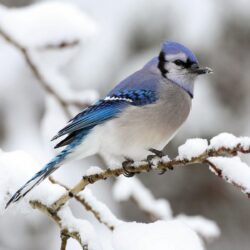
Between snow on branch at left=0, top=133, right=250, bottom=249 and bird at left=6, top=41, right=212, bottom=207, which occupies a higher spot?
snow on branch at left=0, top=133, right=250, bottom=249

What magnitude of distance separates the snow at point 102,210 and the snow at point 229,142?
40 centimetres

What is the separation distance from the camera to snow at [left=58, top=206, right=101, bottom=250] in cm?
155

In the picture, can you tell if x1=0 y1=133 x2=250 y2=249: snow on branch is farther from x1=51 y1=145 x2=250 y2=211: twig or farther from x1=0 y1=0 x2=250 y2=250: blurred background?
x1=0 y1=0 x2=250 y2=250: blurred background

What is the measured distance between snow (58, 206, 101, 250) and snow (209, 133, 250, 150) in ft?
1.14

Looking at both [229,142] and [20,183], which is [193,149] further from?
[20,183]

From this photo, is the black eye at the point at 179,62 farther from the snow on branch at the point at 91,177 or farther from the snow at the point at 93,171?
the snow at the point at 93,171

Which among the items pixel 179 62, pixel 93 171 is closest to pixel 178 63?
pixel 179 62

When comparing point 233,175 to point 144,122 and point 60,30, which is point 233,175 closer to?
point 144,122

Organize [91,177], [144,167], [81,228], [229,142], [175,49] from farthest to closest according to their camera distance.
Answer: [175,49] < [144,167] < [91,177] < [81,228] < [229,142]

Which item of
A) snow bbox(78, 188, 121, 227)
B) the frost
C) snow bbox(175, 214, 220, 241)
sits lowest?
snow bbox(175, 214, 220, 241)

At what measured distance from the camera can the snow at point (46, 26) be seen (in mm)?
2656

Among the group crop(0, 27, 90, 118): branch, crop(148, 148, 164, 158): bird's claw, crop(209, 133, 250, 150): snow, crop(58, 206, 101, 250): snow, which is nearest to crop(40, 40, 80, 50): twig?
crop(0, 27, 90, 118): branch

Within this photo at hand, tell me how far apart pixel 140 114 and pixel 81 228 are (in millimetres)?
906

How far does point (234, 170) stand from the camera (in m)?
1.46
